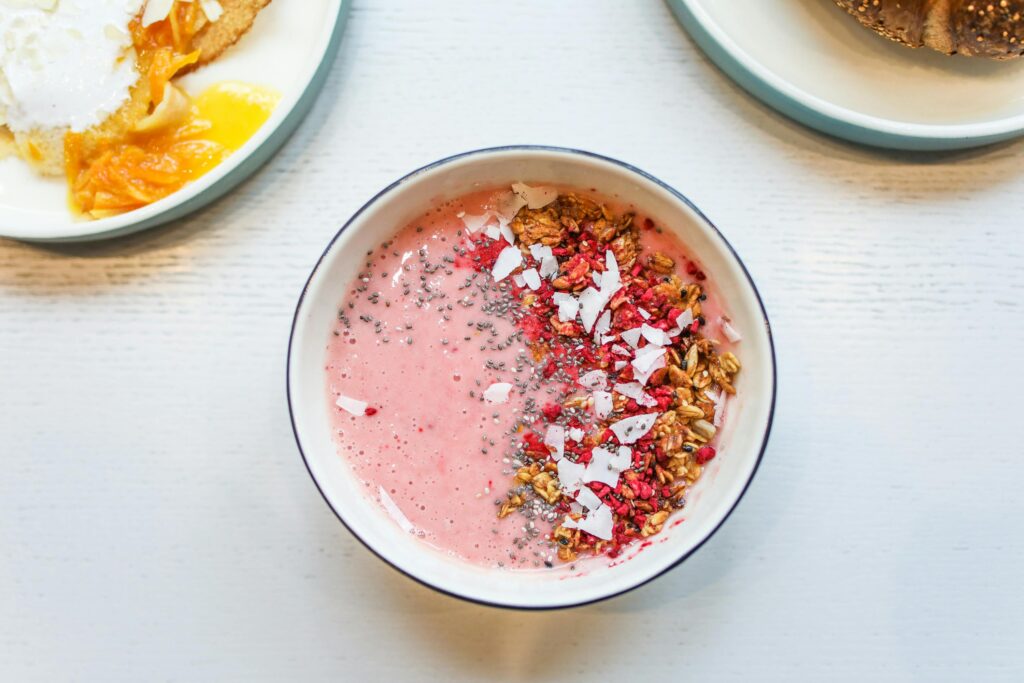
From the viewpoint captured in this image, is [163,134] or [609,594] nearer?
[609,594]

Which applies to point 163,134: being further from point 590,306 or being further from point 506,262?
point 590,306

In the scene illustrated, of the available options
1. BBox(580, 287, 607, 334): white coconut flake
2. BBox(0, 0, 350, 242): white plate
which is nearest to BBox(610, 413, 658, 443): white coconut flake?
BBox(580, 287, 607, 334): white coconut flake

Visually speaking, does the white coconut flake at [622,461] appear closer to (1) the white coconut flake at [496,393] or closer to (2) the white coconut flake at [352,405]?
(1) the white coconut flake at [496,393]

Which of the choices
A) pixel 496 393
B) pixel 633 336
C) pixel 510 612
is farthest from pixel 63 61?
pixel 510 612

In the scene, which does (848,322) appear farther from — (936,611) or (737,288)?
(936,611)

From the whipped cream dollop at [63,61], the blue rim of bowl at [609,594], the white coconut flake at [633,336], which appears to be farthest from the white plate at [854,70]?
the whipped cream dollop at [63,61]

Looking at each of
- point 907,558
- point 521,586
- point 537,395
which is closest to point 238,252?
point 537,395
